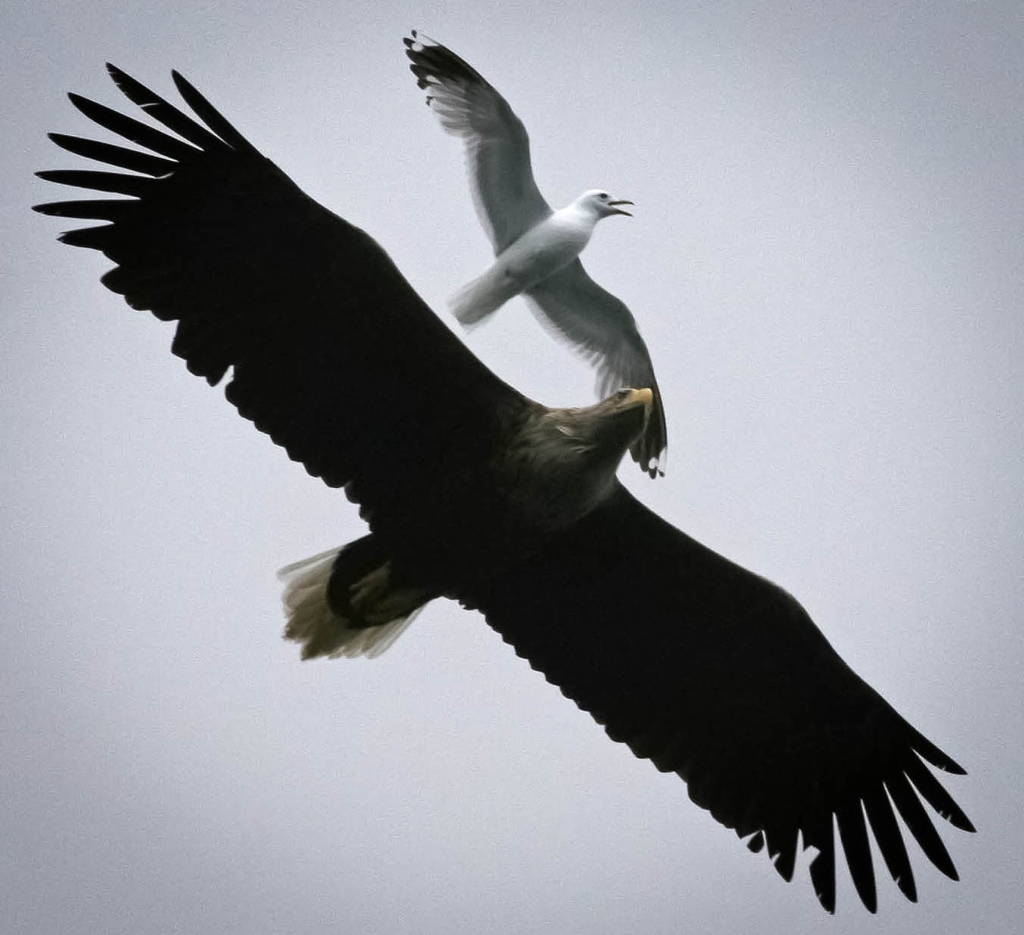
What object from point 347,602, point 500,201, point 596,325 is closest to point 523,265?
point 500,201

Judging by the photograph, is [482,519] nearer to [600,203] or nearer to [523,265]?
[523,265]

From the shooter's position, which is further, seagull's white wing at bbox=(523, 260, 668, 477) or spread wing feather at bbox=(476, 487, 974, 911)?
seagull's white wing at bbox=(523, 260, 668, 477)

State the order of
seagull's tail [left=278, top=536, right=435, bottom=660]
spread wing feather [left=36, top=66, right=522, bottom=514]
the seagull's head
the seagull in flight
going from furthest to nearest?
the seagull's head
the seagull in flight
seagull's tail [left=278, top=536, right=435, bottom=660]
spread wing feather [left=36, top=66, right=522, bottom=514]

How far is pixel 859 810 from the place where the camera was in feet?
23.3

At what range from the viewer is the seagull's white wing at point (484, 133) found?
828 cm

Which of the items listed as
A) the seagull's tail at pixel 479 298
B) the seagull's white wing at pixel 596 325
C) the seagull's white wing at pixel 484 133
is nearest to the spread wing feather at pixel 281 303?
the seagull's tail at pixel 479 298

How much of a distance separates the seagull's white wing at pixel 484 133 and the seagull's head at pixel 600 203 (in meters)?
0.51

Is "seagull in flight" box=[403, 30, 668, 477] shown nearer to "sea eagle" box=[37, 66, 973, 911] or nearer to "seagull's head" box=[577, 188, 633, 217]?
"seagull's head" box=[577, 188, 633, 217]

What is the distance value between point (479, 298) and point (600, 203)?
44.9 inches

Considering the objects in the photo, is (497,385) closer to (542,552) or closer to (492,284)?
(542,552)

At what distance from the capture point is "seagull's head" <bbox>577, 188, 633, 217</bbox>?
8891 millimetres

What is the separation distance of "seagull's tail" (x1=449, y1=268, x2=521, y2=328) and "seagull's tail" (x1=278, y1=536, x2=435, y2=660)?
1.78 meters

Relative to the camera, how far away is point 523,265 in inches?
326

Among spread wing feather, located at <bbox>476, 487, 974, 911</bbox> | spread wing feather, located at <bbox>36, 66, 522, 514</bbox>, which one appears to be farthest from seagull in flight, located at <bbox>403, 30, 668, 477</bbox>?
spread wing feather, located at <bbox>36, 66, 522, 514</bbox>
